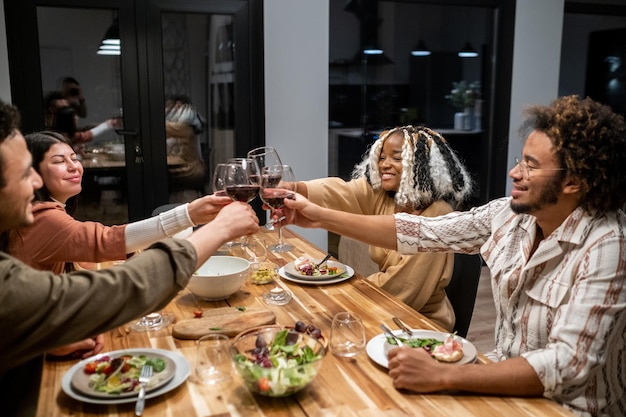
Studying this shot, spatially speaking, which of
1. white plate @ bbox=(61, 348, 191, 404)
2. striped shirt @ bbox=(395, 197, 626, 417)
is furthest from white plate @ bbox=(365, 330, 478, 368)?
white plate @ bbox=(61, 348, 191, 404)

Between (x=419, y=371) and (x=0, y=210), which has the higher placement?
(x=0, y=210)

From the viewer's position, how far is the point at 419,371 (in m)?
1.31

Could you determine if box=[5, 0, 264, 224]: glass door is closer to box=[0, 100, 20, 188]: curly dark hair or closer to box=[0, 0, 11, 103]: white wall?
box=[0, 0, 11, 103]: white wall

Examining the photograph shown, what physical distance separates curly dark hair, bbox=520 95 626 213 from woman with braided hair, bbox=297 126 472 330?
31.8 inches

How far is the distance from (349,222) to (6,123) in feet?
4.05

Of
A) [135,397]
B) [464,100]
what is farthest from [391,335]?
[464,100]

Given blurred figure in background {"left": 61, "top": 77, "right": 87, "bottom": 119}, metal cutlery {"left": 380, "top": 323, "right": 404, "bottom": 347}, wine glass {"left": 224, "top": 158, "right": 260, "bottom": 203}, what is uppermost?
blurred figure in background {"left": 61, "top": 77, "right": 87, "bottom": 119}

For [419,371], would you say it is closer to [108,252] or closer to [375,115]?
[108,252]

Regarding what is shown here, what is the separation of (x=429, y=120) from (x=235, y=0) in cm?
209

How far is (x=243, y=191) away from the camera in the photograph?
5.82 ft

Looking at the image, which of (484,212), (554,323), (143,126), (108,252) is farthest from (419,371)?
(143,126)

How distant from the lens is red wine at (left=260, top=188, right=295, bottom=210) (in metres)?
1.91

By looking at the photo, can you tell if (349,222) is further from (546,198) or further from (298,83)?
(298,83)

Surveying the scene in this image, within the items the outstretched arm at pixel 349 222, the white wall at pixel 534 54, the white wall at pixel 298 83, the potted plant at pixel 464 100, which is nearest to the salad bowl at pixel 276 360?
the outstretched arm at pixel 349 222
